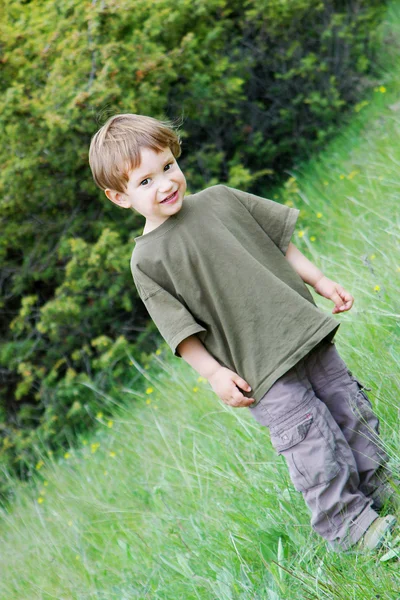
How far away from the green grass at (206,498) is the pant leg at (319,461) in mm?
89

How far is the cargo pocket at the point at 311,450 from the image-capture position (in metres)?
2.03

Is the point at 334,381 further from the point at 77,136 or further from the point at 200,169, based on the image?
the point at 200,169

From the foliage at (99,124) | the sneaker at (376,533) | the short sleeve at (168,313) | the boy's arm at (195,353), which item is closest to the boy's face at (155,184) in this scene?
the short sleeve at (168,313)

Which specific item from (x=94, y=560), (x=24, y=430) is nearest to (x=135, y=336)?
(x=24, y=430)

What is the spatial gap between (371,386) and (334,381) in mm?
392

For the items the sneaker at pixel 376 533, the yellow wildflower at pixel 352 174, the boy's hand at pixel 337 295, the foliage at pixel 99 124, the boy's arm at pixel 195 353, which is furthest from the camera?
the yellow wildflower at pixel 352 174

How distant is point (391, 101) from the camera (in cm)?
594

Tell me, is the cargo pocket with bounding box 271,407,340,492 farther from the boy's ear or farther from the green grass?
the boy's ear

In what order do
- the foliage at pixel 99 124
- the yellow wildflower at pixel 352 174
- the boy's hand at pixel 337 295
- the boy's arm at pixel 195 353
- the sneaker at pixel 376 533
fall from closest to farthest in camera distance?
1. the sneaker at pixel 376 533
2. the boy's arm at pixel 195 353
3. the boy's hand at pixel 337 295
4. the foliage at pixel 99 124
5. the yellow wildflower at pixel 352 174

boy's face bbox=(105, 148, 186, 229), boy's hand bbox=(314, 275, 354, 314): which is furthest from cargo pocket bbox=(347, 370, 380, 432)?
boy's face bbox=(105, 148, 186, 229)

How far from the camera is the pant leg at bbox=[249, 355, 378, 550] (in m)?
2.04

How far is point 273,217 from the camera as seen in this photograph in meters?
2.28

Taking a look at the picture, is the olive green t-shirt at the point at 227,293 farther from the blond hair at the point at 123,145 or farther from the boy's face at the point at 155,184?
the blond hair at the point at 123,145

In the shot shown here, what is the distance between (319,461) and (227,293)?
0.52 meters
